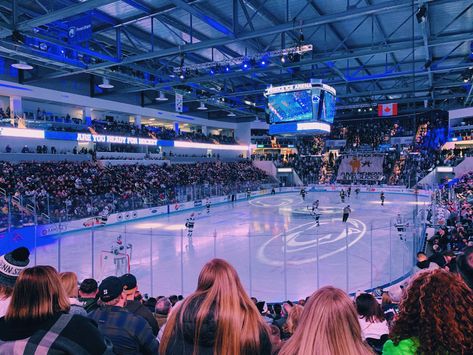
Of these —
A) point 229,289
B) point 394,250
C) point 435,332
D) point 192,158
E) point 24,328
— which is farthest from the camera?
point 192,158

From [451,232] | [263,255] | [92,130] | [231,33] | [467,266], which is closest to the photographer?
[467,266]

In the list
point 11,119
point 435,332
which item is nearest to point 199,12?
point 435,332

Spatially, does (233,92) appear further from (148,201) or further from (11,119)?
(11,119)

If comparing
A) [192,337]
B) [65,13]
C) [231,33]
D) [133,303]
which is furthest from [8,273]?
[231,33]

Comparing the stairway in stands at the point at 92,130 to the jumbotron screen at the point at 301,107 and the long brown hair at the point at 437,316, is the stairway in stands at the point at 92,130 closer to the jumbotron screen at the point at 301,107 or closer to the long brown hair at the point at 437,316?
the jumbotron screen at the point at 301,107

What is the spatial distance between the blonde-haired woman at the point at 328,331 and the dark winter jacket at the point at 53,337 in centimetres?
90

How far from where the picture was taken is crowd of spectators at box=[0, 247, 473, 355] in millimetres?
1686

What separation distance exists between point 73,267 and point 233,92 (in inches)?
957

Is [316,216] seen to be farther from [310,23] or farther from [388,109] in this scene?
[388,109]

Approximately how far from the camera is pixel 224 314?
2031 mm

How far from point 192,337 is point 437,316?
1.21 metres

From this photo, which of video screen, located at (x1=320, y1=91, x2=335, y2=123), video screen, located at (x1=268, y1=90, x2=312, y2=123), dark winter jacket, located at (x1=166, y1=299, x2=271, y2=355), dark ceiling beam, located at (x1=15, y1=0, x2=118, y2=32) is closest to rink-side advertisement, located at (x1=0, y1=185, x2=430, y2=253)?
dark ceiling beam, located at (x1=15, y1=0, x2=118, y2=32)

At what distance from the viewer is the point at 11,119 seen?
2662 cm

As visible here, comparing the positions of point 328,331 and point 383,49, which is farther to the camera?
point 383,49
